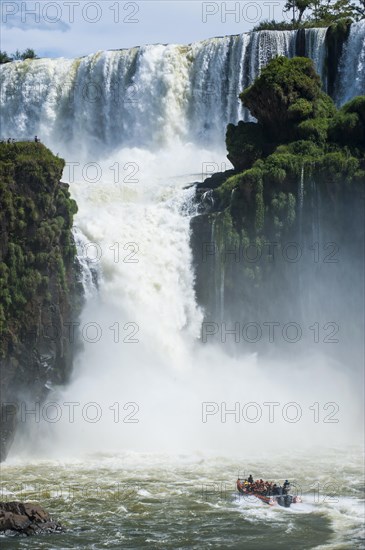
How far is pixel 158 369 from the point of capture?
48500 millimetres

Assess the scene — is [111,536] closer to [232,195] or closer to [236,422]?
[236,422]

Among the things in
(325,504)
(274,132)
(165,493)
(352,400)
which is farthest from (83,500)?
(274,132)

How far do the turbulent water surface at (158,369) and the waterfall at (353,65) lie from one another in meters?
0.08

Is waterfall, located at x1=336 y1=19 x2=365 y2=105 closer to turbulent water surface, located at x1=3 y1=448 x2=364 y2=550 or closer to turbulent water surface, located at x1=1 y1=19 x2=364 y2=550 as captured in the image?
turbulent water surface, located at x1=1 y1=19 x2=364 y2=550

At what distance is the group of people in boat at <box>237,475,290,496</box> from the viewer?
36656mm

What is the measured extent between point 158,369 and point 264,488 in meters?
12.7

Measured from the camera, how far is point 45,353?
1778 inches

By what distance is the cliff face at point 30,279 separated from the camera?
4394cm

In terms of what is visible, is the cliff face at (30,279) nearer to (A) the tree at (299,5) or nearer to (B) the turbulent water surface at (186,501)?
(B) the turbulent water surface at (186,501)

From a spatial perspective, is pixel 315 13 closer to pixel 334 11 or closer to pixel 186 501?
pixel 334 11

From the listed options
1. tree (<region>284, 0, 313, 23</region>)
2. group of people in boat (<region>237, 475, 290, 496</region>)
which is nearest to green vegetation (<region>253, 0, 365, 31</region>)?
tree (<region>284, 0, 313, 23</region>)

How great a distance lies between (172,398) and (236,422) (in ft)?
9.62

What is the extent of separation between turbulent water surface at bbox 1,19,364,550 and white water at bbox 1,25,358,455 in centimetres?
7

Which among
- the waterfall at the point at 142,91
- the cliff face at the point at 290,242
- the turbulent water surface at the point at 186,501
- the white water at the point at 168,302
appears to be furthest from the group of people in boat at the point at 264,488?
the waterfall at the point at 142,91
